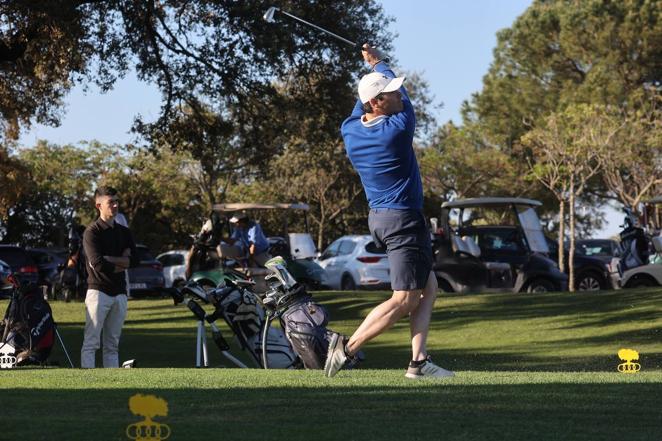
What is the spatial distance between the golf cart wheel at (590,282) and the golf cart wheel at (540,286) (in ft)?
16.1

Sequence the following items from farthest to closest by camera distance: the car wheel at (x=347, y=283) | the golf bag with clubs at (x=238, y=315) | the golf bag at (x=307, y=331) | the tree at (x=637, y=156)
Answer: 1. the tree at (x=637, y=156)
2. the car wheel at (x=347, y=283)
3. the golf bag with clubs at (x=238, y=315)
4. the golf bag at (x=307, y=331)

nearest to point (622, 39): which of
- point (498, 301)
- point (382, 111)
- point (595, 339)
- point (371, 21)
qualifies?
point (371, 21)

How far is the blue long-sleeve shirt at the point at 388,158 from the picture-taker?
8062 millimetres

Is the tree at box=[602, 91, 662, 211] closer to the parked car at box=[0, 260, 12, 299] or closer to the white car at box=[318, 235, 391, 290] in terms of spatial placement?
the white car at box=[318, 235, 391, 290]

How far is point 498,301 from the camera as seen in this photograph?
2253 cm

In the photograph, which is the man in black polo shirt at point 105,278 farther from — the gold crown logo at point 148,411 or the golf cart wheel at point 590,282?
the golf cart wheel at point 590,282

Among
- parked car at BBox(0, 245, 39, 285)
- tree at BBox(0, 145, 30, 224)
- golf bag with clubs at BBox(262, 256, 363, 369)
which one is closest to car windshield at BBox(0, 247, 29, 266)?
parked car at BBox(0, 245, 39, 285)

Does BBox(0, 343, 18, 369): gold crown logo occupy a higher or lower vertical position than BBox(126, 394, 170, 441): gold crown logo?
lower

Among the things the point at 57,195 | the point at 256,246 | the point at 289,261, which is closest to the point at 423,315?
the point at 256,246

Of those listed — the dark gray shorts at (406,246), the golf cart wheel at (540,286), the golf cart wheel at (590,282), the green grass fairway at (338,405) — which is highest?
the dark gray shorts at (406,246)

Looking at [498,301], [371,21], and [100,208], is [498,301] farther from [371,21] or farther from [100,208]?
[100,208]

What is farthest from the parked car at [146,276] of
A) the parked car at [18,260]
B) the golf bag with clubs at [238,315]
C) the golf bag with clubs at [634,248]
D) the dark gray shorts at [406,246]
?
the dark gray shorts at [406,246]

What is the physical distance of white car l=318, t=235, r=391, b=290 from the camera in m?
30.9

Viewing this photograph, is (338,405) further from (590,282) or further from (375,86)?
(590,282)
